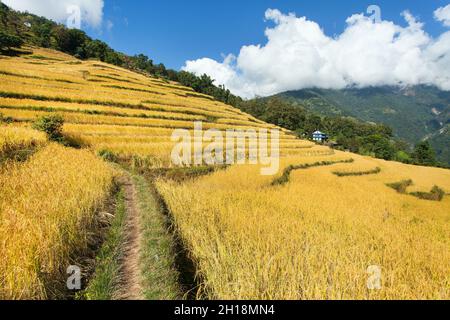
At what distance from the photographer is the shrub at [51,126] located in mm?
14508

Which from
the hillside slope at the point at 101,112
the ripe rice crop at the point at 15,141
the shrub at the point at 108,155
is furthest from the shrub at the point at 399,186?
the ripe rice crop at the point at 15,141

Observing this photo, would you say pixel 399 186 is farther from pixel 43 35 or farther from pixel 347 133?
pixel 43 35

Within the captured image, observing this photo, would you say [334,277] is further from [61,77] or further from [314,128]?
[314,128]

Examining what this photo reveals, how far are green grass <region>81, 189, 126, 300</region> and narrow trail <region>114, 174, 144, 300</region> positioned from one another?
9 centimetres

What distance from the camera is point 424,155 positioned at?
64188 mm

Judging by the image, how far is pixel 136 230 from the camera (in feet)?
19.0

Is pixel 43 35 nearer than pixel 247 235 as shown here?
No

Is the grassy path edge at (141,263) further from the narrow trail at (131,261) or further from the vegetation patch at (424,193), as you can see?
the vegetation patch at (424,193)

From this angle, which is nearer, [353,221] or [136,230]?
[136,230]

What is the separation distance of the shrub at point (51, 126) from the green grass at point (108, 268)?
1170cm

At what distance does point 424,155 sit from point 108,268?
80.0 metres

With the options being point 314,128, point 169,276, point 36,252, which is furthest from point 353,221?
point 314,128

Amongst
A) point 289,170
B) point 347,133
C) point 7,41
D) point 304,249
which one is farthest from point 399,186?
point 347,133

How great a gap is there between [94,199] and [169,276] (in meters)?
3.31
